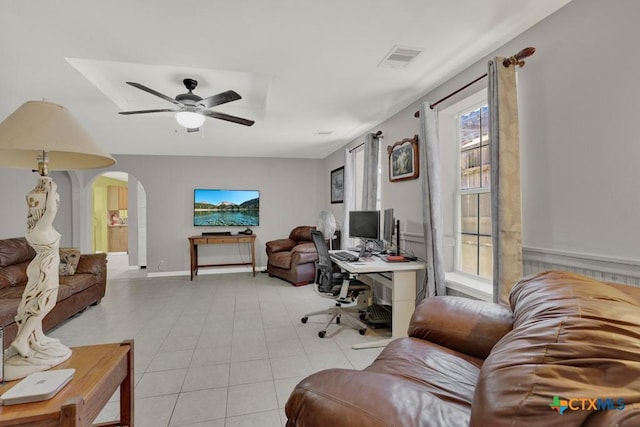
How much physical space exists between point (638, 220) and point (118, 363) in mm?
2429

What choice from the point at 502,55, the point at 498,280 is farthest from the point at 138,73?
the point at 498,280

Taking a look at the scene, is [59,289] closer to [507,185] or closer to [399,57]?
[399,57]

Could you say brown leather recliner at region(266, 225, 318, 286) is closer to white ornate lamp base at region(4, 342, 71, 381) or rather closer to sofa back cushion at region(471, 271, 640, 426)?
white ornate lamp base at region(4, 342, 71, 381)

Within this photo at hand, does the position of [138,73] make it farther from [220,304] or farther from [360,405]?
[360,405]

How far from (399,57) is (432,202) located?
1210mm

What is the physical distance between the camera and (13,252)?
3.41 meters

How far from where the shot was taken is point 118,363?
1283 mm

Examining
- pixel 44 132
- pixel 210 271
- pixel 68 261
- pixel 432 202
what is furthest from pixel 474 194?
pixel 210 271

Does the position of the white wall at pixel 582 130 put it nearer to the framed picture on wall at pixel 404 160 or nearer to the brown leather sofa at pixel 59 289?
the framed picture on wall at pixel 404 160

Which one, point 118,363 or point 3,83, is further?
point 3,83

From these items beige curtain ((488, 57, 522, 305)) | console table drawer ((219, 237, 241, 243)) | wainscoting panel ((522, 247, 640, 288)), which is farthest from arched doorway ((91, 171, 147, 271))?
wainscoting panel ((522, 247, 640, 288))

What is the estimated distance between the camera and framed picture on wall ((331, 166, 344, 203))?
5.47 metres

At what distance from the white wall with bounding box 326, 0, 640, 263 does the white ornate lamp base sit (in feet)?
8.33

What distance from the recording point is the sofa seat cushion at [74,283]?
321 centimetres
